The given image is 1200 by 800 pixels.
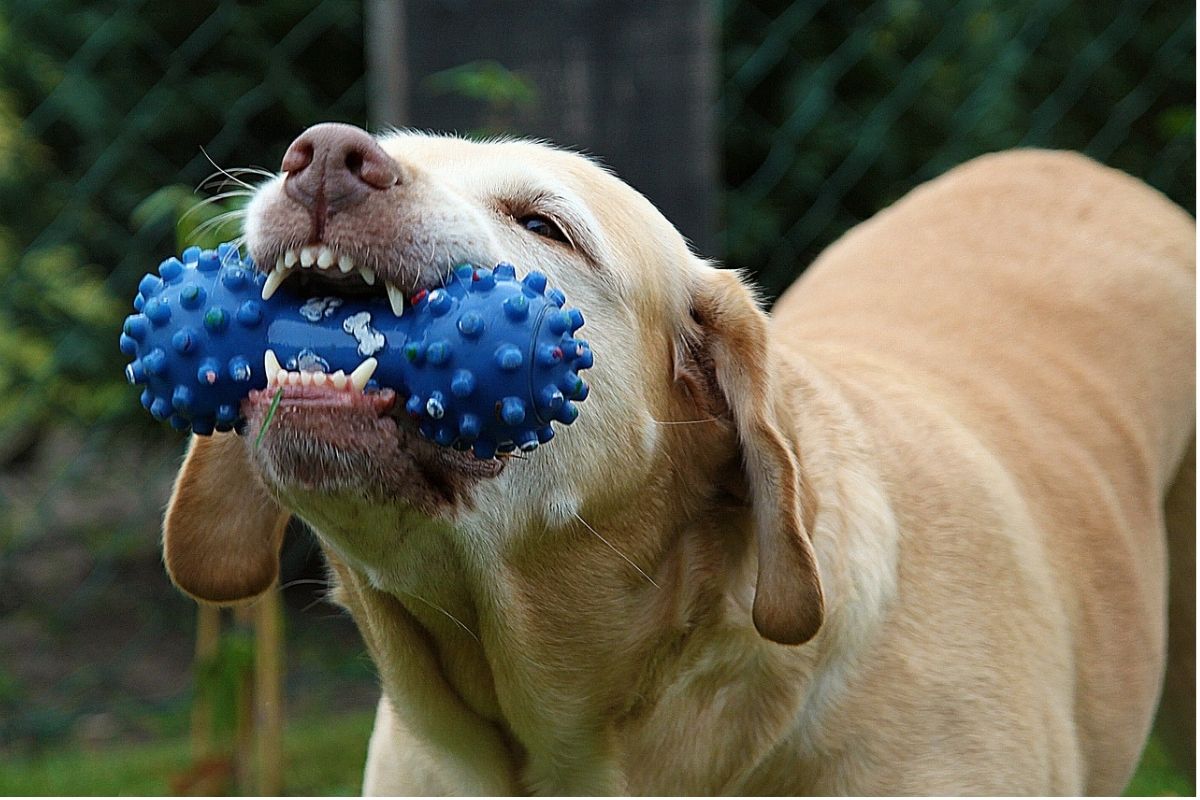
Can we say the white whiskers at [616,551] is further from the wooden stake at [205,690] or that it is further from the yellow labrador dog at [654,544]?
the wooden stake at [205,690]

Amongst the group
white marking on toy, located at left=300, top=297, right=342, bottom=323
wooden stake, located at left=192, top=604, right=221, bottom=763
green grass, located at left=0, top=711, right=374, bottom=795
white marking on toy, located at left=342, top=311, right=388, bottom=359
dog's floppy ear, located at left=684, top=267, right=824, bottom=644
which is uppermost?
white marking on toy, located at left=300, top=297, right=342, bottom=323

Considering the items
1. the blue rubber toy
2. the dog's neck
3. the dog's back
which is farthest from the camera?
the dog's back

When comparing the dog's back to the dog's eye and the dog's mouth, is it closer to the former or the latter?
the dog's eye

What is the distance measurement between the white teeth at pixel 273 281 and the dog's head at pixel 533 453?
0.07 feet

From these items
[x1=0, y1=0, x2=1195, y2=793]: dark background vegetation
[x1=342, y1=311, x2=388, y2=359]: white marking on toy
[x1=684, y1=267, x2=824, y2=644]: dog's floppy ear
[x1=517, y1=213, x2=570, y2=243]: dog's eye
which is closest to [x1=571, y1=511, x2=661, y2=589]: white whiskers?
[x1=684, y1=267, x2=824, y2=644]: dog's floppy ear

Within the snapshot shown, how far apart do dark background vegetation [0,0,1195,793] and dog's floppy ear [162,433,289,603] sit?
1792mm

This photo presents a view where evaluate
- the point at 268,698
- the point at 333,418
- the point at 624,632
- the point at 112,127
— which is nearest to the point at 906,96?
the point at 112,127

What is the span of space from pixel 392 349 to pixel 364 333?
0.05 metres

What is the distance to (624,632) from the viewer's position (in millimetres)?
2607

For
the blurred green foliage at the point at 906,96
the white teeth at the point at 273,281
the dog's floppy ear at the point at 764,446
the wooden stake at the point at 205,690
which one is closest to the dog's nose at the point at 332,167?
the white teeth at the point at 273,281

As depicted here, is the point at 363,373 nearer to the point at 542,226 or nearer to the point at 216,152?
the point at 542,226

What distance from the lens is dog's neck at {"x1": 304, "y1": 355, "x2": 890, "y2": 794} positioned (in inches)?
99.9

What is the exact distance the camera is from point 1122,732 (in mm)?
3266

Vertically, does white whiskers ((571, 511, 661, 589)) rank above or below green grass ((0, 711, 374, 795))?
above
